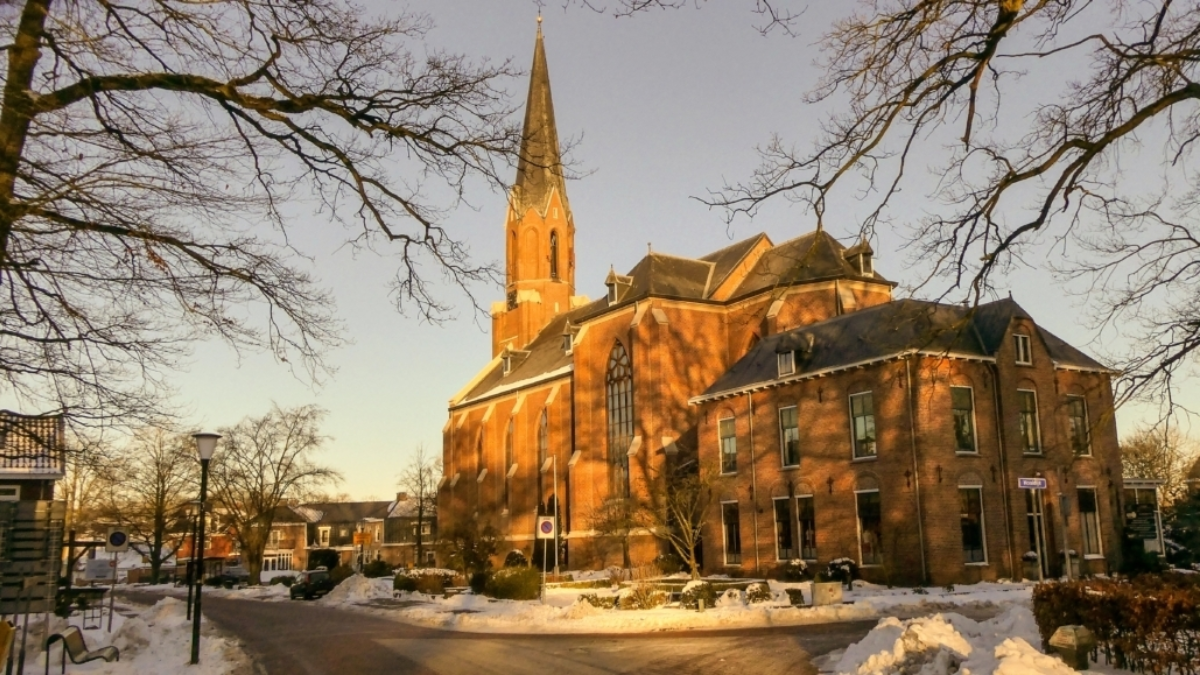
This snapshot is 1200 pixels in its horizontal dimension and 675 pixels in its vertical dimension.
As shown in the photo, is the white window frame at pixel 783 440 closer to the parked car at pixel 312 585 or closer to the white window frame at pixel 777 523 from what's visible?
the white window frame at pixel 777 523

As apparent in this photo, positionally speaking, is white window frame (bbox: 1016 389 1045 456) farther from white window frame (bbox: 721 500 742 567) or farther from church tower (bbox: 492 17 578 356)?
church tower (bbox: 492 17 578 356)

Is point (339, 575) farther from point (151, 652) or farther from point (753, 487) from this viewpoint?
point (151, 652)

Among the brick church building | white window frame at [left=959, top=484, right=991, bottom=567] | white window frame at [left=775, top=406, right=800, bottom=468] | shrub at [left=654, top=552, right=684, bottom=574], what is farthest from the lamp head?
shrub at [left=654, top=552, right=684, bottom=574]

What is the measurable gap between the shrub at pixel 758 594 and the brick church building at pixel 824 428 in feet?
20.7

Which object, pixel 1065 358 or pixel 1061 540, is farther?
pixel 1065 358

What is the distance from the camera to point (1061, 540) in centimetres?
3008

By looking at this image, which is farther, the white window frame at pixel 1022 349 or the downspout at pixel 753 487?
the downspout at pixel 753 487

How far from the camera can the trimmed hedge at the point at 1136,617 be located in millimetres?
9477

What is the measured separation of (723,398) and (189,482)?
131ft

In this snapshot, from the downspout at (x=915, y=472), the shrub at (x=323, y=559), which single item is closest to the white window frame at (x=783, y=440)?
the downspout at (x=915, y=472)

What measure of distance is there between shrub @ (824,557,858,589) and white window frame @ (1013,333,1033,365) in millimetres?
8834

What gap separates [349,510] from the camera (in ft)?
374

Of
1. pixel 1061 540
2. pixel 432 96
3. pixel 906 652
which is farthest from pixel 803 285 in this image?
pixel 432 96

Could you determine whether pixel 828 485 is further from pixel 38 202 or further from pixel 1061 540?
pixel 38 202
